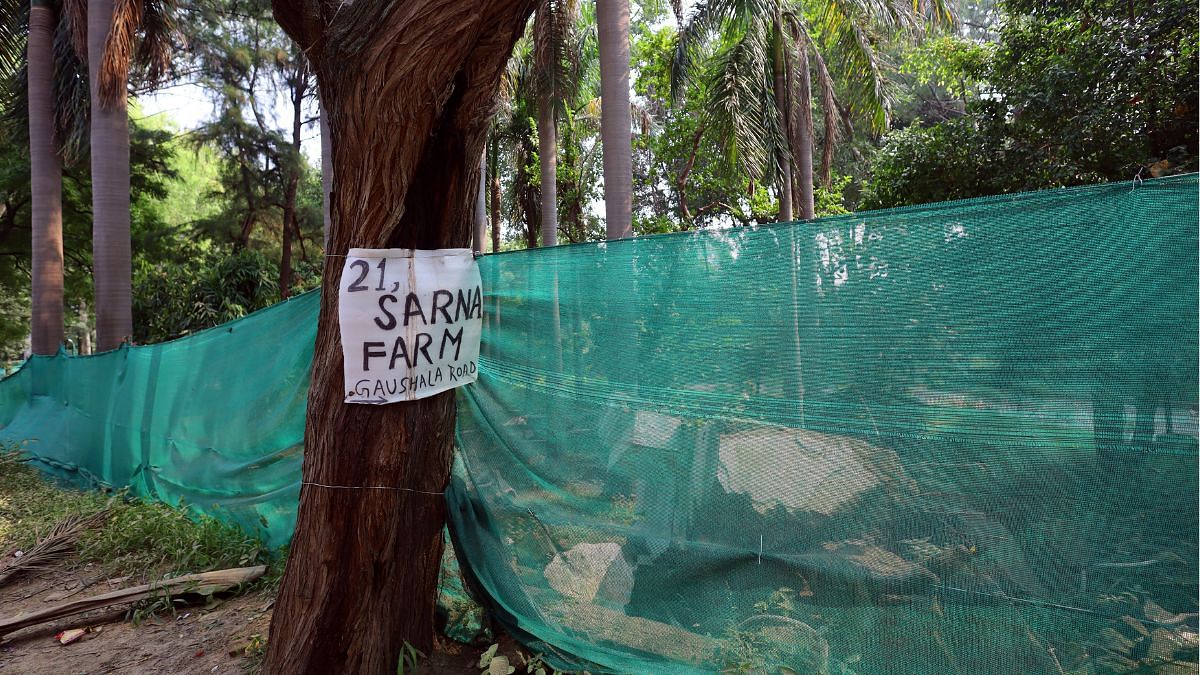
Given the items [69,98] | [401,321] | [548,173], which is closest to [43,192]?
[69,98]

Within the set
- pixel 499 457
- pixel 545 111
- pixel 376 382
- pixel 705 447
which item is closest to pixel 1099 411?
pixel 705 447

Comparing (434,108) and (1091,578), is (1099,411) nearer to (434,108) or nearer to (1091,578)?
(1091,578)

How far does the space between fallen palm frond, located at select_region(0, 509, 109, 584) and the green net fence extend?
3.91 m

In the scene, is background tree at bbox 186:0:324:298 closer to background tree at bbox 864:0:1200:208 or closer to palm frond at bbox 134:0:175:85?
palm frond at bbox 134:0:175:85

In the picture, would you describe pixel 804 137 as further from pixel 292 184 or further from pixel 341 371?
pixel 292 184

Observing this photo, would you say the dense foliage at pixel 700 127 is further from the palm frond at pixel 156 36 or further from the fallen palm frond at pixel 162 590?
the fallen palm frond at pixel 162 590

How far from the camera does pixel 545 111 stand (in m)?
12.8

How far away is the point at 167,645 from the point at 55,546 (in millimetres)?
2417

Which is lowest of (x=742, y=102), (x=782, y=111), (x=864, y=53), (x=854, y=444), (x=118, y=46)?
(x=854, y=444)

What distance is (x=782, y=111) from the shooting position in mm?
13094

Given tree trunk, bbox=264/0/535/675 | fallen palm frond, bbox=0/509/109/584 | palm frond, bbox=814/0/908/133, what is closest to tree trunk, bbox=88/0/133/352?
fallen palm frond, bbox=0/509/109/584

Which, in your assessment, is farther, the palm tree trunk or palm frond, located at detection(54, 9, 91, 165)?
the palm tree trunk

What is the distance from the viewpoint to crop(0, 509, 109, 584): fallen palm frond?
5.30m

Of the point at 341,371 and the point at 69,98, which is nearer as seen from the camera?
the point at 341,371
